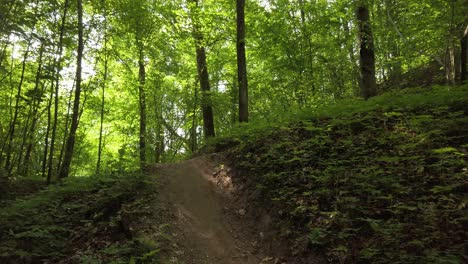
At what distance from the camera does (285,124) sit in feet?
31.7

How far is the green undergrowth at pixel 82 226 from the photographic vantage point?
6238 mm

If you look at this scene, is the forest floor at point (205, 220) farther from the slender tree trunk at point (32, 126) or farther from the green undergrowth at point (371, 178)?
the slender tree trunk at point (32, 126)

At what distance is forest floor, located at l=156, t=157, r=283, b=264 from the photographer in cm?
632

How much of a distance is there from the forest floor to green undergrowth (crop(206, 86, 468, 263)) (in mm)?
724

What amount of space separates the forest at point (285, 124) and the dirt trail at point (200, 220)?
411 millimetres

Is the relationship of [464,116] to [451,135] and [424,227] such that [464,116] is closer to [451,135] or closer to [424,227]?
[451,135]

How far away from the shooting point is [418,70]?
19406mm

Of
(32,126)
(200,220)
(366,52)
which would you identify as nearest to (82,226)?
(200,220)

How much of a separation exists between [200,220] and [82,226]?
2969 mm

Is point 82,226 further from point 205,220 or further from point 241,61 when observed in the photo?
point 241,61

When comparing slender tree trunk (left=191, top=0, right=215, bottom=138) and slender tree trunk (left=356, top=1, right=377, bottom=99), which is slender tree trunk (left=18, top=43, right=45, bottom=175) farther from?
slender tree trunk (left=356, top=1, right=377, bottom=99)

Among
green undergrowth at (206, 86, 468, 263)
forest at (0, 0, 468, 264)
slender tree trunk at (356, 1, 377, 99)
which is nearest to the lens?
green undergrowth at (206, 86, 468, 263)

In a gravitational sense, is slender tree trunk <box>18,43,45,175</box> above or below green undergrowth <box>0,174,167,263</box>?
above

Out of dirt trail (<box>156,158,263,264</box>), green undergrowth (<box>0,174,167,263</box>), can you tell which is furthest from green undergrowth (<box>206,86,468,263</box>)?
green undergrowth (<box>0,174,167,263</box>)
